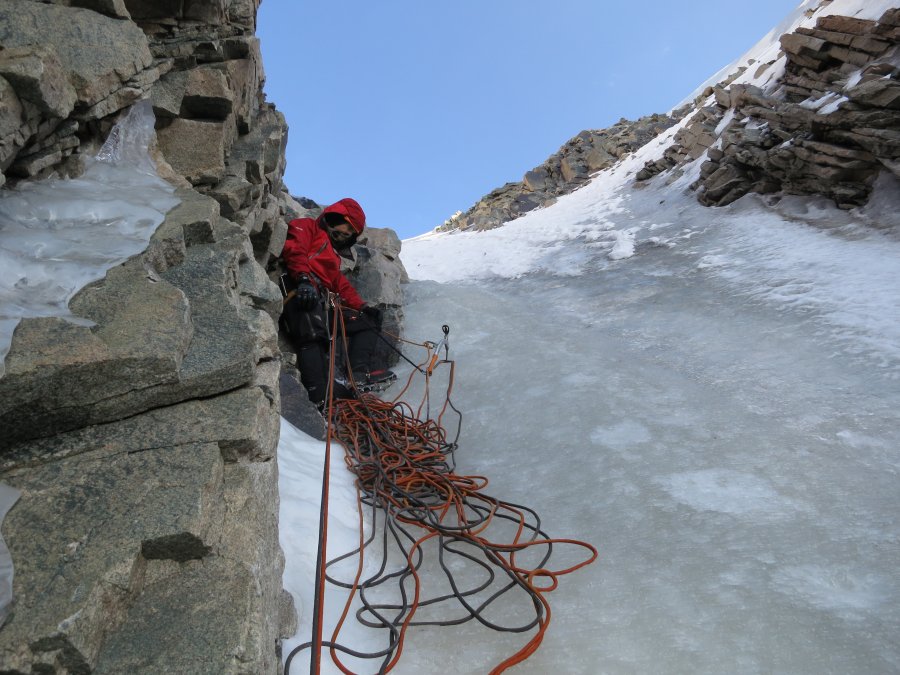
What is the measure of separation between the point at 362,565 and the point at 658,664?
137 cm

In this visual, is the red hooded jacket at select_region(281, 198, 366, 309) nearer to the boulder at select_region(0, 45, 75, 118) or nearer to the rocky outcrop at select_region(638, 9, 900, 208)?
the boulder at select_region(0, 45, 75, 118)

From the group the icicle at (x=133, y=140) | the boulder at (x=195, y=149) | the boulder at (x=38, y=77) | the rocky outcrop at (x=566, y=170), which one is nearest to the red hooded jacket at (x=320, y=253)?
the boulder at (x=195, y=149)

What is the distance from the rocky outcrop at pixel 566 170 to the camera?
785 inches

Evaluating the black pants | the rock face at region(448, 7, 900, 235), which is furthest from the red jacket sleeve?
the rock face at region(448, 7, 900, 235)

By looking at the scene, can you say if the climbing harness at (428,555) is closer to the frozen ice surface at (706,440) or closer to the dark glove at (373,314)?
the frozen ice surface at (706,440)

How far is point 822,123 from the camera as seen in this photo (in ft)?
23.7

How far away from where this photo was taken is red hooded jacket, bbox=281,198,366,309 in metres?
5.95

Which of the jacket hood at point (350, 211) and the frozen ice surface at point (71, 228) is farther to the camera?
the jacket hood at point (350, 211)

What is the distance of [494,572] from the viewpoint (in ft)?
9.11

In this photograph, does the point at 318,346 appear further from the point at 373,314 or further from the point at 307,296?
the point at 373,314

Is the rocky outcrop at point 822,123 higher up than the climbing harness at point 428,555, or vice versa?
the rocky outcrop at point 822,123

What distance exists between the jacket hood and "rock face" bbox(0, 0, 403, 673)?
2641mm

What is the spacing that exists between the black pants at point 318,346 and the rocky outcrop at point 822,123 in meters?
5.97

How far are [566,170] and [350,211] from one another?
1702 centimetres
